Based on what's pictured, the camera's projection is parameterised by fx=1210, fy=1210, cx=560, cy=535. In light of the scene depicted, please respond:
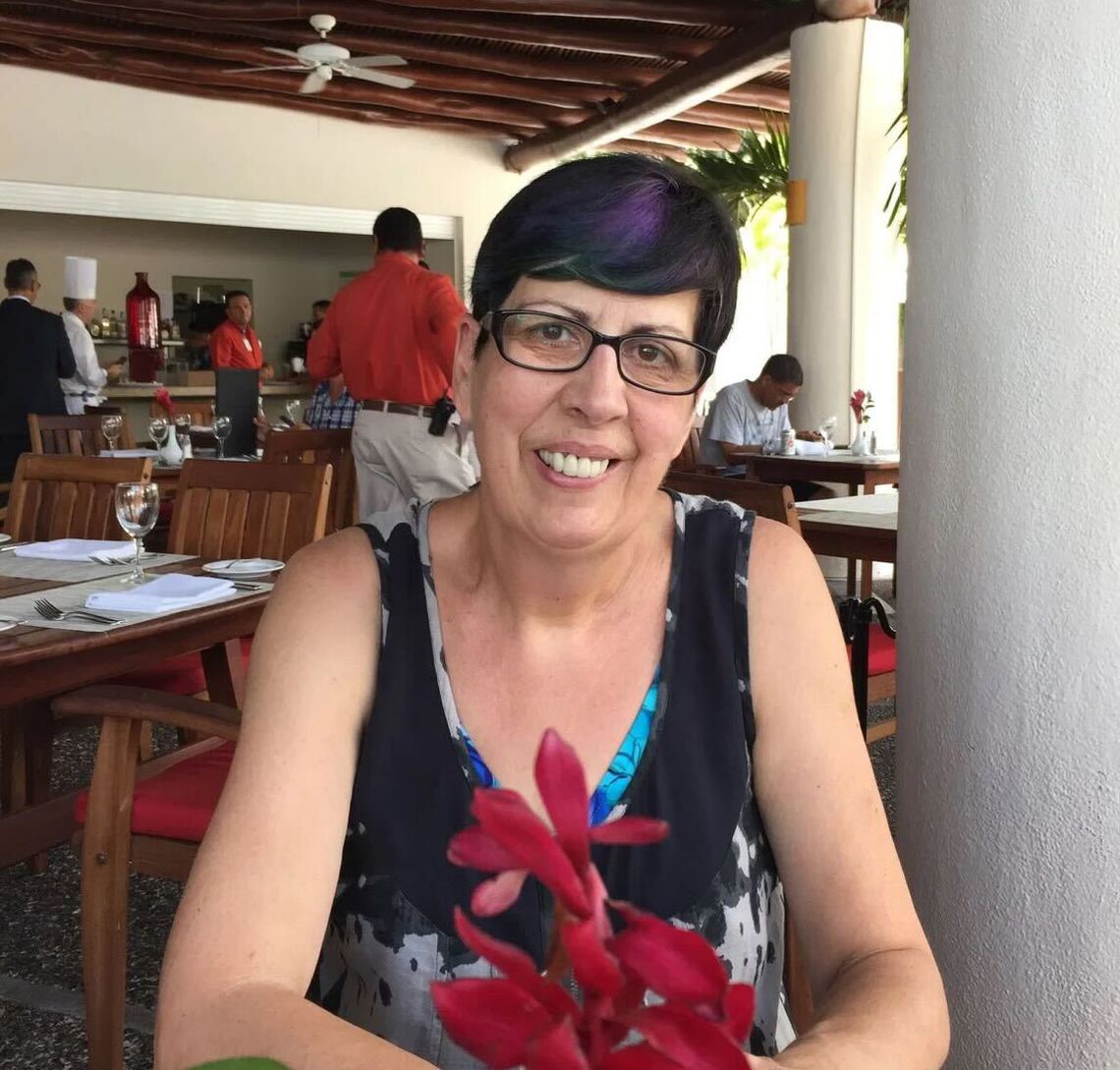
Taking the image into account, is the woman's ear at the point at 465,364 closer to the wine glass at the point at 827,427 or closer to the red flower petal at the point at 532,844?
the red flower petal at the point at 532,844

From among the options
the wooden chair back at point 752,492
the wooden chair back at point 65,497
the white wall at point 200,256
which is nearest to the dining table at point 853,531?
the wooden chair back at point 752,492

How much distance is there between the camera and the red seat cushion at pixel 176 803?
6.87 ft

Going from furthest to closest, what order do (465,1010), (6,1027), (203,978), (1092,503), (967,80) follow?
(6,1027), (967,80), (1092,503), (203,978), (465,1010)

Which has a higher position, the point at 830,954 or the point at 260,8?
the point at 260,8

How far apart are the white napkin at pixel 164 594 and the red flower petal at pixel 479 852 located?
2.11 meters

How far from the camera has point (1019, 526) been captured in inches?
55.6

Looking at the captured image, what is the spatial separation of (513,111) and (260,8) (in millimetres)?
3694

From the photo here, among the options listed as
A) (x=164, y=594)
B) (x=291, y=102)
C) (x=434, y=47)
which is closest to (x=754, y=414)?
(x=434, y=47)

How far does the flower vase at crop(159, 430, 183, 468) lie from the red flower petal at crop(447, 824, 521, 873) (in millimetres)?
5147

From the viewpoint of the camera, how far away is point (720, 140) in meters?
12.2

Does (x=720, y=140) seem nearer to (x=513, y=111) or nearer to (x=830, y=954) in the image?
(x=513, y=111)

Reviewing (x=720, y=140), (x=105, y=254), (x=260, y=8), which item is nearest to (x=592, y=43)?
(x=260, y=8)

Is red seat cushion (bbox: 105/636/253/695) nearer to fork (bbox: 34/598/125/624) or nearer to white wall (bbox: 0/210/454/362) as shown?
fork (bbox: 34/598/125/624)

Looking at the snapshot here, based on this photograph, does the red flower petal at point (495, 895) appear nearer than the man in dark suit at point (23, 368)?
Yes
